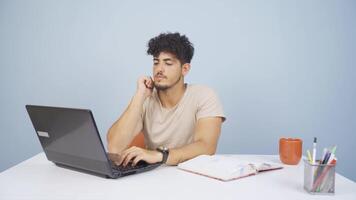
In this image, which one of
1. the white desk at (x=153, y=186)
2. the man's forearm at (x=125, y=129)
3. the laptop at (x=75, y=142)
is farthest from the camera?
the man's forearm at (x=125, y=129)

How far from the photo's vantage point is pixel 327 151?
1.18 metres

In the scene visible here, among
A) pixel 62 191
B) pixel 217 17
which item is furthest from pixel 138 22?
pixel 62 191

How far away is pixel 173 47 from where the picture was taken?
83.4 inches

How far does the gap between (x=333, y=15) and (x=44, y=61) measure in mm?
2142

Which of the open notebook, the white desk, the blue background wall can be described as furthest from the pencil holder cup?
the blue background wall

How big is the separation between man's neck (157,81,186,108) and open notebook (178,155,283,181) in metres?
0.69

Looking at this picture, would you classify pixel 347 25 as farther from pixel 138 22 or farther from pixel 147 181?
pixel 147 181

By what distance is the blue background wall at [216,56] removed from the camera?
2.83 metres

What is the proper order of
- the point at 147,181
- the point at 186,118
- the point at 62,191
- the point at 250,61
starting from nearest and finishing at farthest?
the point at 62,191 → the point at 147,181 → the point at 186,118 → the point at 250,61

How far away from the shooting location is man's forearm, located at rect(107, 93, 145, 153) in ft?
6.19

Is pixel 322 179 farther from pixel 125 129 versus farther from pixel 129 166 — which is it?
pixel 125 129

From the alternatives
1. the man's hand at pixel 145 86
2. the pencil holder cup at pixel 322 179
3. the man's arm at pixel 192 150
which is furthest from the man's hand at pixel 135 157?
the man's hand at pixel 145 86

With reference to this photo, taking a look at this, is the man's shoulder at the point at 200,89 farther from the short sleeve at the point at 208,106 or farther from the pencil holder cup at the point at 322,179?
the pencil holder cup at the point at 322,179

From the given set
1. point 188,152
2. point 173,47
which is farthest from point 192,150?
point 173,47
